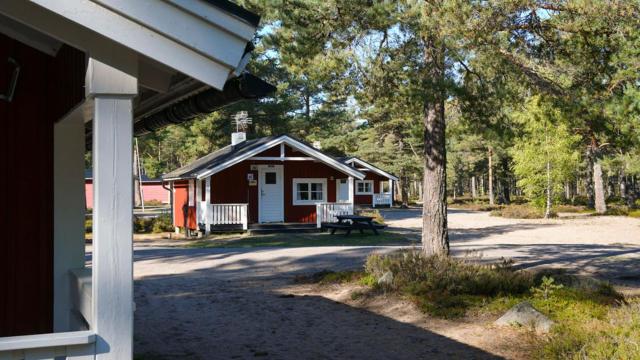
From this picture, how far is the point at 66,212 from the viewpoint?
14.9ft

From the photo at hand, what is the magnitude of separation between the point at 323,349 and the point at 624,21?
6.86 meters

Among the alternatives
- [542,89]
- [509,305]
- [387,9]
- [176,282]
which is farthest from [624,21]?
[176,282]

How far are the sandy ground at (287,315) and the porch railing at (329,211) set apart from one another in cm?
1040

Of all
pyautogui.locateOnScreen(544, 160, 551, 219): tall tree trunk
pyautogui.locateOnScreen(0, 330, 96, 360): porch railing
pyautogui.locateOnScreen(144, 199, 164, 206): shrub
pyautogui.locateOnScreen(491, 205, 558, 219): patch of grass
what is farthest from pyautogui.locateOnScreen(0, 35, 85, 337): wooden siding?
pyautogui.locateOnScreen(144, 199, 164, 206): shrub

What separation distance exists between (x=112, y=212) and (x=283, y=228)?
75.5 feet

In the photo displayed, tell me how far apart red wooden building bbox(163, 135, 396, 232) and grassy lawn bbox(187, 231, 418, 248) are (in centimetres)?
169

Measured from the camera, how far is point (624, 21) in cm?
925

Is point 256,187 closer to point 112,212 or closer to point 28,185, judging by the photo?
point 28,185

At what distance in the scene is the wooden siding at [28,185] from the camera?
13.9 feet

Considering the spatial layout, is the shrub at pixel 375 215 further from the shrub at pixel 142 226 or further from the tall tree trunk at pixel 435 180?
the tall tree trunk at pixel 435 180

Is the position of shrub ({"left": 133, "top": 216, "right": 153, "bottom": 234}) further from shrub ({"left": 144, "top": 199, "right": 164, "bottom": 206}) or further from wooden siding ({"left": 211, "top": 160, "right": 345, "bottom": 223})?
shrub ({"left": 144, "top": 199, "right": 164, "bottom": 206})

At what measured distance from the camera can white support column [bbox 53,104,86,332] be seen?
4.47 meters

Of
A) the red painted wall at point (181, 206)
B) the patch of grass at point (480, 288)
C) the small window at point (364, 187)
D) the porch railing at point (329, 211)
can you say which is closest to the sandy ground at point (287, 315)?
the patch of grass at point (480, 288)

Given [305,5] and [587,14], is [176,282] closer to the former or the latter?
[305,5]
